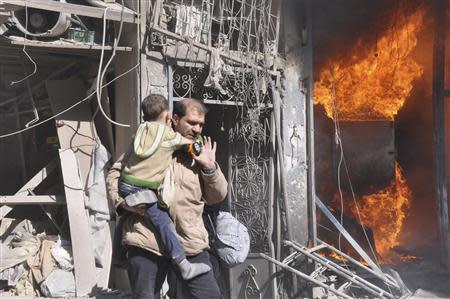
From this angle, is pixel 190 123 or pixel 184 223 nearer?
pixel 184 223

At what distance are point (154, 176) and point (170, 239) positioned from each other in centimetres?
50

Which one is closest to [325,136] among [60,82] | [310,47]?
[310,47]

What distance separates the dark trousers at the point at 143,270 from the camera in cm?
428

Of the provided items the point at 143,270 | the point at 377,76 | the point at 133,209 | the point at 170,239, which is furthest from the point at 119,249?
the point at 377,76

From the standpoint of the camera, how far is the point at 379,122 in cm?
945

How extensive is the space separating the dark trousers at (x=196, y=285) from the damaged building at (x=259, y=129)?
241 centimetres

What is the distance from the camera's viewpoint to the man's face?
4.45m

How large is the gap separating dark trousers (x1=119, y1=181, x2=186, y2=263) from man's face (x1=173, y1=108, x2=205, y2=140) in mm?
585

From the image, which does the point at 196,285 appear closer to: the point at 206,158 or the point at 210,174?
the point at 210,174

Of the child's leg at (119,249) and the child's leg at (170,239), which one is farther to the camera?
the child's leg at (119,249)

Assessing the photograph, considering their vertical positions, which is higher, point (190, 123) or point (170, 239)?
point (190, 123)

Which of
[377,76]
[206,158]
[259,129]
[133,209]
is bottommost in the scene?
[133,209]

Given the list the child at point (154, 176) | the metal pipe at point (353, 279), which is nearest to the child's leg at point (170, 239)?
the child at point (154, 176)

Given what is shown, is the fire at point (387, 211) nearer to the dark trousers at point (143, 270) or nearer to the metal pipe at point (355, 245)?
the metal pipe at point (355, 245)
